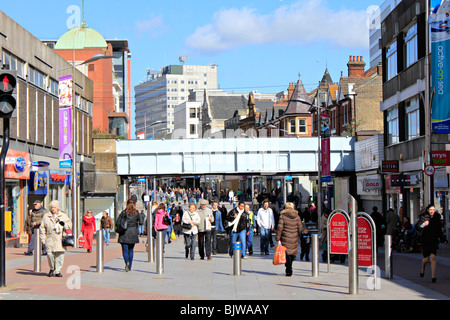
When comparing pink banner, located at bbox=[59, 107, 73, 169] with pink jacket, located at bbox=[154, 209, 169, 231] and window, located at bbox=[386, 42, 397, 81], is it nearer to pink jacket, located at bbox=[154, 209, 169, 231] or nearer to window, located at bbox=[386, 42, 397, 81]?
pink jacket, located at bbox=[154, 209, 169, 231]

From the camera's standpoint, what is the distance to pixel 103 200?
41.9 metres

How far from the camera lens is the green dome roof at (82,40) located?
8694cm

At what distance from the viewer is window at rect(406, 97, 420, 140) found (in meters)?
34.0

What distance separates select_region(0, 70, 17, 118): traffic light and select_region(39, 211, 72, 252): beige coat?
3.72m

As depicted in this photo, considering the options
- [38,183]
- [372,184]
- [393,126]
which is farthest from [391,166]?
[38,183]

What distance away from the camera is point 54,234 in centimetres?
1612

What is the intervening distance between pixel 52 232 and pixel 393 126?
26523 millimetres

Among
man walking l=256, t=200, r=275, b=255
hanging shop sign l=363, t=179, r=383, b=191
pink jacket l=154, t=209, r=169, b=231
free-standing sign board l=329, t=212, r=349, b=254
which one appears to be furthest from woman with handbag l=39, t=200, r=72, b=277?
hanging shop sign l=363, t=179, r=383, b=191

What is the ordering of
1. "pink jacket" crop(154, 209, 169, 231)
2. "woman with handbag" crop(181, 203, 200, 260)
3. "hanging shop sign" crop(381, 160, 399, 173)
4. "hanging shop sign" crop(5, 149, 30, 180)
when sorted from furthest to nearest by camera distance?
"hanging shop sign" crop(381, 160, 399, 173), "hanging shop sign" crop(5, 149, 30, 180), "pink jacket" crop(154, 209, 169, 231), "woman with handbag" crop(181, 203, 200, 260)

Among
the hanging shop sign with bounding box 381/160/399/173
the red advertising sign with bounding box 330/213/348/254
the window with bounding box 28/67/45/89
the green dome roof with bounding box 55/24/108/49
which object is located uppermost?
the green dome roof with bounding box 55/24/108/49

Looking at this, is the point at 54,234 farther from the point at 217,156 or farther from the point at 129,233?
the point at 217,156

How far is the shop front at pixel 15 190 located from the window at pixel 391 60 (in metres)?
19.5
